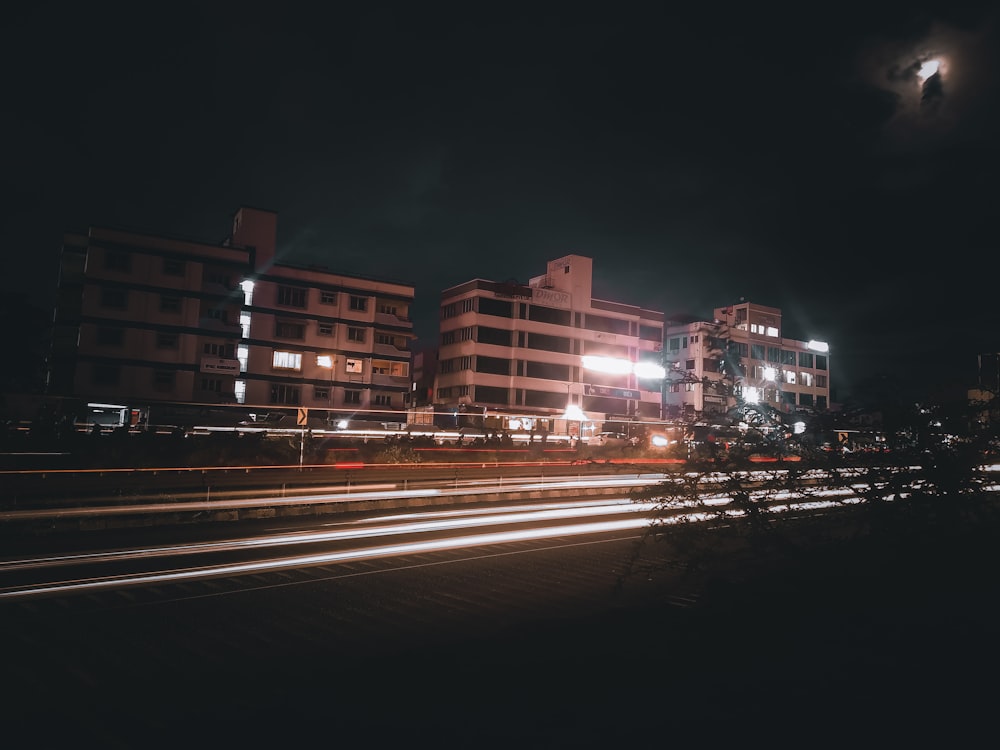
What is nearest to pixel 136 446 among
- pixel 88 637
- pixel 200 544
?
pixel 200 544

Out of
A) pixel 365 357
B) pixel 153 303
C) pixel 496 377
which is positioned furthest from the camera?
pixel 496 377

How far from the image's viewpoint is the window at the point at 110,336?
1853 inches

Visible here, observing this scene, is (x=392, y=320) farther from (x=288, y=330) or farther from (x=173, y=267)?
(x=173, y=267)

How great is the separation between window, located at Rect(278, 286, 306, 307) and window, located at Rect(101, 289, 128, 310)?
35.0ft

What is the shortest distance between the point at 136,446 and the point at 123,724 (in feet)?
69.3

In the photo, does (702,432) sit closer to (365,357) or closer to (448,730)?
(448,730)

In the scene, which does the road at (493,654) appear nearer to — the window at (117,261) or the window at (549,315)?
the window at (117,261)

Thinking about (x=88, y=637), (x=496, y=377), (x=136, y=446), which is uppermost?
(x=496, y=377)

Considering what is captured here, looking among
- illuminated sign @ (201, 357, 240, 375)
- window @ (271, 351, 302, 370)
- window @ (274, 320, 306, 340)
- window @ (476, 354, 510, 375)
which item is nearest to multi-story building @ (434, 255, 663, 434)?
window @ (476, 354, 510, 375)

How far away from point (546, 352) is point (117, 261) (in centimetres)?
3463

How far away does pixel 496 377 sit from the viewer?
62969 millimetres

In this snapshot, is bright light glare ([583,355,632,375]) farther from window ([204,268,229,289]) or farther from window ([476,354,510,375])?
window ([204,268,229,289])

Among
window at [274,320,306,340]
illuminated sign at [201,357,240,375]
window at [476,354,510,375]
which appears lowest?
illuminated sign at [201,357,240,375]

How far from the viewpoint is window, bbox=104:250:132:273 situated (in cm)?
4772
